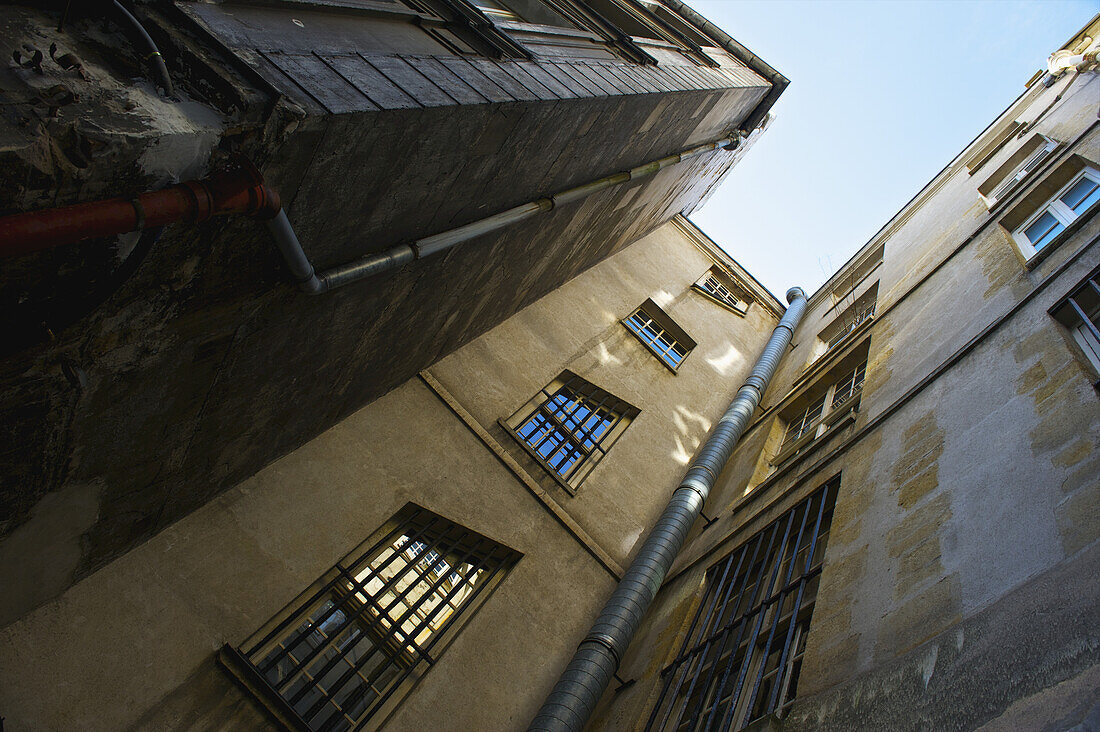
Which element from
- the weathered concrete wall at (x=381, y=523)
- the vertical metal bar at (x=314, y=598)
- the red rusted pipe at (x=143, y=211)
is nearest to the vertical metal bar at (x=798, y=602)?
the weathered concrete wall at (x=381, y=523)

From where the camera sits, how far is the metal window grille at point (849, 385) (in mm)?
9047

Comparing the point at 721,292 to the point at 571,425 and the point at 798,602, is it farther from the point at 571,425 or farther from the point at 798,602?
the point at 798,602

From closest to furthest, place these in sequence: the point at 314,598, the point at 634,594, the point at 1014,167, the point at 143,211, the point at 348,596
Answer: the point at 143,211 < the point at 314,598 < the point at 348,596 < the point at 634,594 < the point at 1014,167

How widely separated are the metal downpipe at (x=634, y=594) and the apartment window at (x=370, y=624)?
4.05ft

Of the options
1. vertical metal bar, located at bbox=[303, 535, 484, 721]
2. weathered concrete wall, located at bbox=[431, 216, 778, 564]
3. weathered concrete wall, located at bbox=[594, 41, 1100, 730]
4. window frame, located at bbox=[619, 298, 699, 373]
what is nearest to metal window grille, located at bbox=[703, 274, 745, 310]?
weathered concrete wall, located at bbox=[431, 216, 778, 564]

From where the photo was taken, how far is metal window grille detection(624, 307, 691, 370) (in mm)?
11828

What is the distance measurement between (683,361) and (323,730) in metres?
8.96

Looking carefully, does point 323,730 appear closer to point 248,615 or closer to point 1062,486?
point 248,615

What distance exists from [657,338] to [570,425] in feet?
13.0

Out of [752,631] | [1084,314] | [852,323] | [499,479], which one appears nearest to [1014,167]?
[852,323]

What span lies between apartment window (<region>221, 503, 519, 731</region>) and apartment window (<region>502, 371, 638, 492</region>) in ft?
6.06

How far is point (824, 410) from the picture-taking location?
9281 mm

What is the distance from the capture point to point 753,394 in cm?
1150

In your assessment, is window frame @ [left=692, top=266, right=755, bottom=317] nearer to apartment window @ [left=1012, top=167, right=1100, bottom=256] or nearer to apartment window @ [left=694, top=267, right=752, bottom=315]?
apartment window @ [left=694, top=267, right=752, bottom=315]
